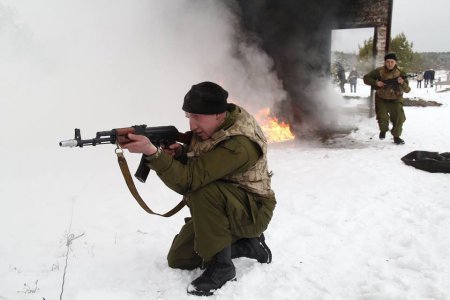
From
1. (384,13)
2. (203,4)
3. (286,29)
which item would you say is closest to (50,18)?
(203,4)

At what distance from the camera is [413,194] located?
449cm

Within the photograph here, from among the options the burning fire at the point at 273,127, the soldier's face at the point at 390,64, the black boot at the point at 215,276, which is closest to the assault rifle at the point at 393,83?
the soldier's face at the point at 390,64

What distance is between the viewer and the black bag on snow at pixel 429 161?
5320mm

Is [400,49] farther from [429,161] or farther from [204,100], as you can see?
[204,100]

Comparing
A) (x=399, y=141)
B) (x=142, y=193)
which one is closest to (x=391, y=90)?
(x=399, y=141)

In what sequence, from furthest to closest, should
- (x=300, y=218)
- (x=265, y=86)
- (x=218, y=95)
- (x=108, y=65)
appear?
(x=265, y=86) → (x=108, y=65) → (x=300, y=218) → (x=218, y=95)

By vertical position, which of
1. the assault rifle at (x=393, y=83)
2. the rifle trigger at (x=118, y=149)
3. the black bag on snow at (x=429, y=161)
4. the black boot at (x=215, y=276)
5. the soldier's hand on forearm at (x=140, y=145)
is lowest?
the black bag on snow at (x=429, y=161)

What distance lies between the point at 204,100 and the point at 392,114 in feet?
19.9

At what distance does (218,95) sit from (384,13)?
8.81 m

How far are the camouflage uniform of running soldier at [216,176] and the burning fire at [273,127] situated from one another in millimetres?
5654

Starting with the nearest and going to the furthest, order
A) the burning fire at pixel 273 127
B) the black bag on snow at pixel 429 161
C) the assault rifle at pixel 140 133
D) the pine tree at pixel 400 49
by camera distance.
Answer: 1. the assault rifle at pixel 140 133
2. the black bag on snow at pixel 429 161
3. the burning fire at pixel 273 127
4. the pine tree at pixel 400 49

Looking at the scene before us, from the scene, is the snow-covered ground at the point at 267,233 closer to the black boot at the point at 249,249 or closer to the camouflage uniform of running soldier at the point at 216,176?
the black boot at the point at 249,249

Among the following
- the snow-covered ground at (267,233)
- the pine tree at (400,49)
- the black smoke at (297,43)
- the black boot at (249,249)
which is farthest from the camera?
the pine tree at (400,49)

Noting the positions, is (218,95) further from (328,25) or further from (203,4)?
(328,25)
